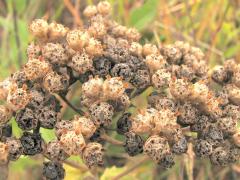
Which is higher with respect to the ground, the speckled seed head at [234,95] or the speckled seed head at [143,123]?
the speckled seed head at [234,95]

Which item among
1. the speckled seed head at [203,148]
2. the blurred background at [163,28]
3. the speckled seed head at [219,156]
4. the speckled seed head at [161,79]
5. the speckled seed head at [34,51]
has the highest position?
the blurred background at [163,28]

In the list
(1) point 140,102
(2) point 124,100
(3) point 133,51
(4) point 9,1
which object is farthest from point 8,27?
(2) point 124,100

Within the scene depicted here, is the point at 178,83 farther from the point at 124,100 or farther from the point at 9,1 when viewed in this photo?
the point at 9,1

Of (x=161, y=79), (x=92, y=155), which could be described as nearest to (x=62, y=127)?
(x=92, y=155)

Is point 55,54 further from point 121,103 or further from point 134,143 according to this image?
point 134,143

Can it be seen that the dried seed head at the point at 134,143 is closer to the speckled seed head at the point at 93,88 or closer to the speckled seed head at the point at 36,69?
the speckled seed head at the point at 93,88

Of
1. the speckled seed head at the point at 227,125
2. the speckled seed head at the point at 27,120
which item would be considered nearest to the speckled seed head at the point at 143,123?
the speckled seed head at the point at 227,125
